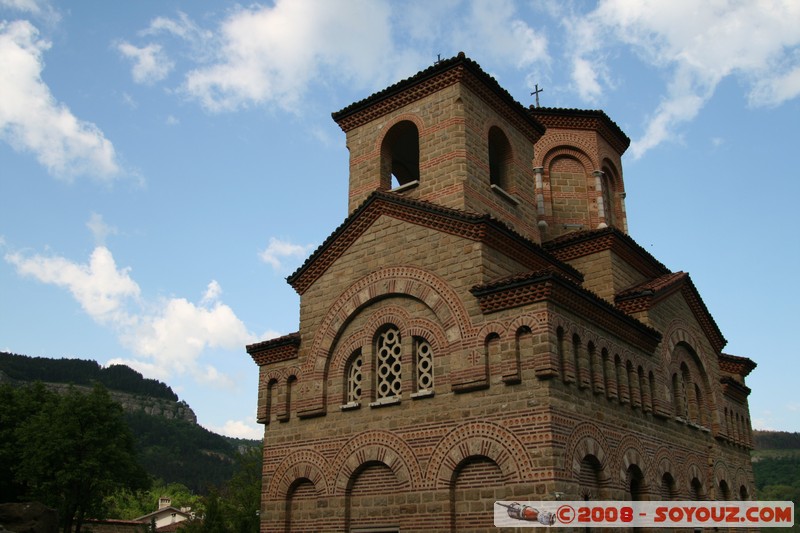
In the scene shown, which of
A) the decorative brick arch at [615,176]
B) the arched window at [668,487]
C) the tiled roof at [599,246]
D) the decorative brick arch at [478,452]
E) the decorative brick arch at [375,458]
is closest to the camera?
the decorative brick arch at [478,452]

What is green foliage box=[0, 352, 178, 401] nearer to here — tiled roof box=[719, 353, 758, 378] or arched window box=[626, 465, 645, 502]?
tiled roof box=[719, 353, 758, 378]

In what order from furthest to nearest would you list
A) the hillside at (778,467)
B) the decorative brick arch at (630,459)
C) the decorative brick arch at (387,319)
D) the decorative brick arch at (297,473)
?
the hillside at (778,467) → the decorative brick arch at (297,473) → the decorative brick arch at (387,319) → the decorative brick arch at (630,459)

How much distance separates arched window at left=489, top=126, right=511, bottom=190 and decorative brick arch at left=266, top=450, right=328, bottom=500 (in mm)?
7567

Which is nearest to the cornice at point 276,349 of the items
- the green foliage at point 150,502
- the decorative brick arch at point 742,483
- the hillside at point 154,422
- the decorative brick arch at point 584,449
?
the decorative brick arch at point 584,449

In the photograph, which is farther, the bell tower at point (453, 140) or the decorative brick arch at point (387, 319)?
the bell tower at point (453, 140)

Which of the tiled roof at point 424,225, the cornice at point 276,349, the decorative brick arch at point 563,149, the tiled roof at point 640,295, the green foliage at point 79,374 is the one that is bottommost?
the cornice at point 276,349

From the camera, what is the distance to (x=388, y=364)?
1373 cm

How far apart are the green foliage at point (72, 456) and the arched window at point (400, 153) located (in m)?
18.7

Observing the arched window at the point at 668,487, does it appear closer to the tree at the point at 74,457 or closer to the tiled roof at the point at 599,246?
the tiled roof at the point at 599,246

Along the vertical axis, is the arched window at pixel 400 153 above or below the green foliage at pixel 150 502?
above

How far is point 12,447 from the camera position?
29.8 metres

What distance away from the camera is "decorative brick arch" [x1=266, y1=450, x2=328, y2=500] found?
1379cm

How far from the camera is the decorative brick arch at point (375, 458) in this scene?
12430 mm

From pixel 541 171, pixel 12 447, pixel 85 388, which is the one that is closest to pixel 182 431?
pixel 85 388
